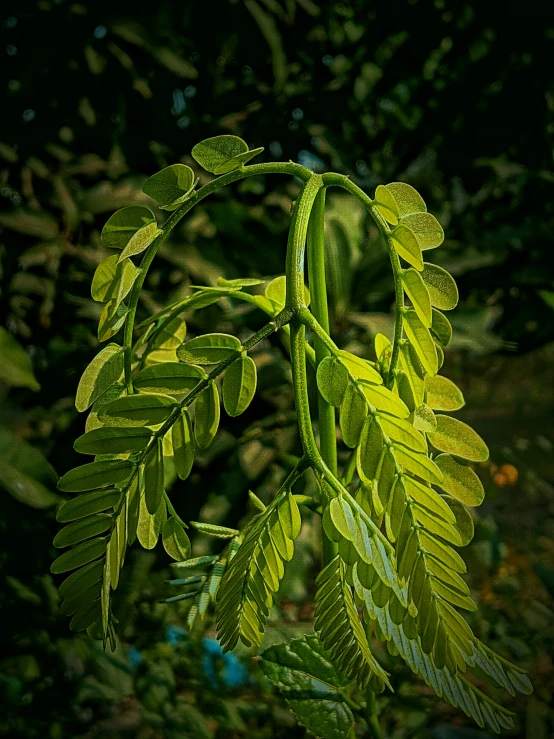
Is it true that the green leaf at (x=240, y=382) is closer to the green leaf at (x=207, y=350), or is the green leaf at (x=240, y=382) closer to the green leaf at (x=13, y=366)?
the green leaf at (x=207, y=350)

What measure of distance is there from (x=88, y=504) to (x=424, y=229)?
0.83ft

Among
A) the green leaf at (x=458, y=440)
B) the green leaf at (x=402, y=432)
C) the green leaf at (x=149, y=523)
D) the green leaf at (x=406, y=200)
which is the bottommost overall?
the green leaf at (x=149, y=523)

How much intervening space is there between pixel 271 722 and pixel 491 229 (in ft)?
4.22

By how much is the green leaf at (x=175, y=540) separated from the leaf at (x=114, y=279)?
0.44 feet

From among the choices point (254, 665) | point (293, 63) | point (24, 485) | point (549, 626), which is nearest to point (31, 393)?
point (24, 485)

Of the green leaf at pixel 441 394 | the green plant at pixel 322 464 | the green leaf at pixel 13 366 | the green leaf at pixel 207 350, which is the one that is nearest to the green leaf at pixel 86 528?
the green plant at pixel 322 464

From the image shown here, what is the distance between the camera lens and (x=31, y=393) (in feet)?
4.65

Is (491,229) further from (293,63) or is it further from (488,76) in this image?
(293,63)

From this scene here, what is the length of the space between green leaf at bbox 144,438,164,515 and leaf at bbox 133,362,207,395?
0.04m

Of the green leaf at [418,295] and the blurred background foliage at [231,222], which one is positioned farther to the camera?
the blurred background foliage at [231,222]

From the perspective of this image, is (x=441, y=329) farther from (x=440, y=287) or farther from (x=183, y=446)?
(x=183, y=446)

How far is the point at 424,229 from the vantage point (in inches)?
16.3

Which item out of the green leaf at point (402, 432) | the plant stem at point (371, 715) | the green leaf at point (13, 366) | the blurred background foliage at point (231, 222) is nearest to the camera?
the green leaf at point (402, 432)

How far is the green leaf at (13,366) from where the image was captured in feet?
2.87
